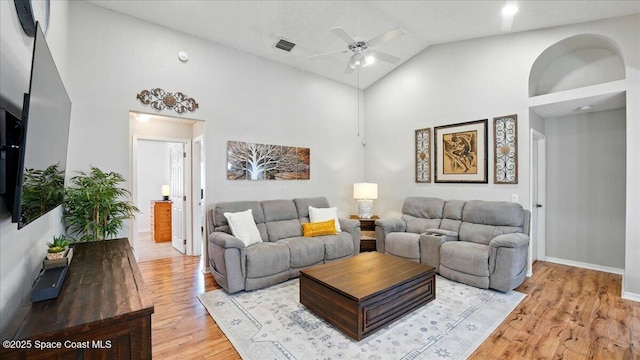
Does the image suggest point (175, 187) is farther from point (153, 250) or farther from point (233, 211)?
point (233, 211)

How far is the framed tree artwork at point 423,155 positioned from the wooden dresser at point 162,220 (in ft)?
16.7

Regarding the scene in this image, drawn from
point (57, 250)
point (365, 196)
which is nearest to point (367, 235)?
point (365, 196)

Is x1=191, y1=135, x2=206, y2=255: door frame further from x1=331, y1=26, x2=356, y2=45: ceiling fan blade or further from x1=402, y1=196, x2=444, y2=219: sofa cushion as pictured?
x1=402, y1=196, x2=444, y2=219: sofa cushion

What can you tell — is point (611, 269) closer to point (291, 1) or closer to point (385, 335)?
point (385, 335)

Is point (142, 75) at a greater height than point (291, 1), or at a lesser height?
lesser

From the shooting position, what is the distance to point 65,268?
1.57 meters

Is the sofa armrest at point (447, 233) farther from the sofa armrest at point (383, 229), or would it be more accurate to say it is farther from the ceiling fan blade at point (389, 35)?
the ceiling fan blade at point (389, 35)

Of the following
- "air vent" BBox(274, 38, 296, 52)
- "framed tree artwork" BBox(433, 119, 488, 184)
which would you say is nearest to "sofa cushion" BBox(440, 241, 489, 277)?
"framed tree artwork" BBox(433, 119, 488, 184)

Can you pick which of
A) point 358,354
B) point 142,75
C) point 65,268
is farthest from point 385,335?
point 142,75

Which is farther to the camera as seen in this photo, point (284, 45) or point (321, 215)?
point (321, 215)

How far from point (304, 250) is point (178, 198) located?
298 cm

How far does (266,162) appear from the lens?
4.62m

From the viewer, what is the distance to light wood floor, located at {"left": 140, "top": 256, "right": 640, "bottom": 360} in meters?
2.20

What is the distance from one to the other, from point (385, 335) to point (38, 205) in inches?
99.1
